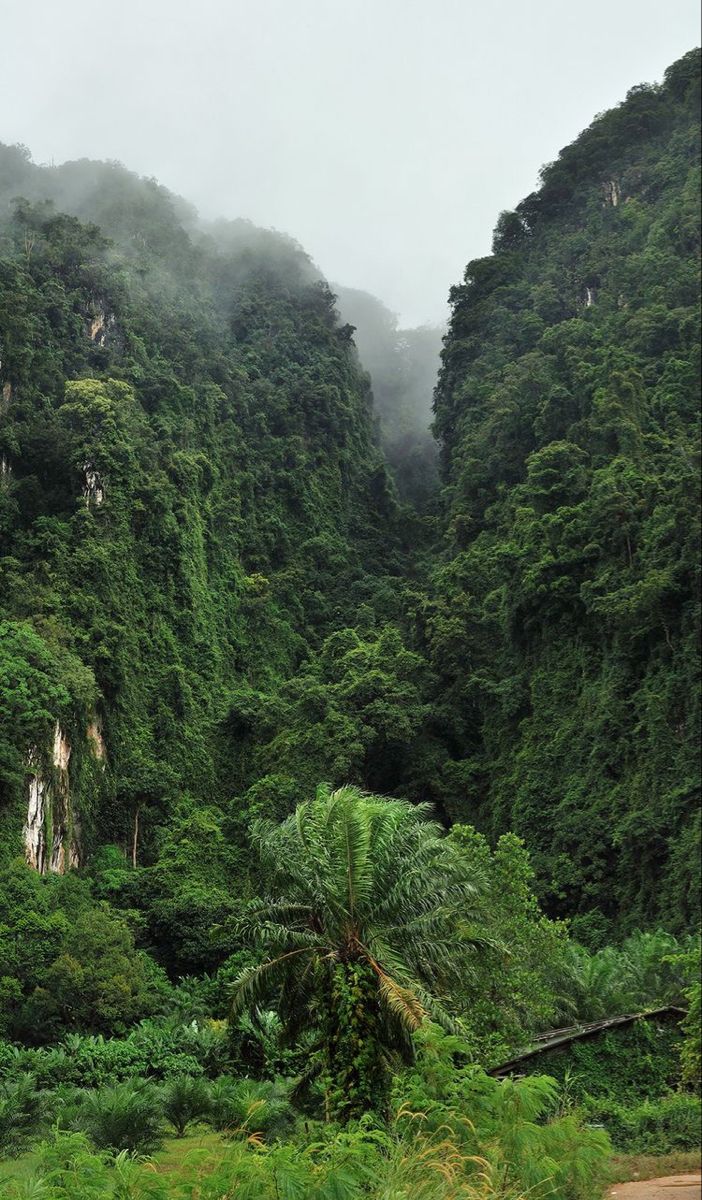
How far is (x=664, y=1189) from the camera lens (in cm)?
870

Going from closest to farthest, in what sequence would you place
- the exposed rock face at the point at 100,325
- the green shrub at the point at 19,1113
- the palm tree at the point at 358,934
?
1. the palm tree at the point at 358,934
2. the green shrub at the point at 19,1113
3. the exposed rock face at the point at 100,325

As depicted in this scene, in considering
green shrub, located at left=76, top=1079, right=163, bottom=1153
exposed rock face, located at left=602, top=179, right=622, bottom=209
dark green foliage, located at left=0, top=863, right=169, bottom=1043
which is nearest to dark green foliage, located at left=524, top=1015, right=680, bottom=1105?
green shrub, located at left=76, top=1079, right=163, bottom=1153

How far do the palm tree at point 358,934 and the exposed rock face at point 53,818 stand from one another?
65.0ft

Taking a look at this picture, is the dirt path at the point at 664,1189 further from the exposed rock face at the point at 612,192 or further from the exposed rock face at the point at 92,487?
the exposed rock face at the point at 612,192

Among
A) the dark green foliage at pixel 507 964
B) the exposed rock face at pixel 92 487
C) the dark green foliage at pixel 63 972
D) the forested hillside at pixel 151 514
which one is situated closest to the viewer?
the dark green foliage at pixel 507 964

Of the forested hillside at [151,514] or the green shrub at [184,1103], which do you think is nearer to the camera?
the green shrub at [184,1103]

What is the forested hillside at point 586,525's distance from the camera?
2917 cm

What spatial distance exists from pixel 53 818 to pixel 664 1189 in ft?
91.7

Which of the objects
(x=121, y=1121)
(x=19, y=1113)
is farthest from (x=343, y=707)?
(x=121, y=1121)

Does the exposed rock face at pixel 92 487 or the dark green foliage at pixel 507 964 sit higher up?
the exposed rock face at pixel 92 487

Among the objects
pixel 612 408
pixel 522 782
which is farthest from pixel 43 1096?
pixel 612 408

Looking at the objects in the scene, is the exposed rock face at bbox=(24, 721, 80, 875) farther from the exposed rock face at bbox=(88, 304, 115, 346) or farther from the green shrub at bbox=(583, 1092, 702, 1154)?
the exposed rock face at bbox=(88, 304, 115, 346)

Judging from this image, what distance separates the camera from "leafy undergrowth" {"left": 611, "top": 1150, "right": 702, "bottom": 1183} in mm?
9680

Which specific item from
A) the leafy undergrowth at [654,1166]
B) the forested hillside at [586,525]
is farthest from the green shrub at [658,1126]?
the forested hillside at [586,525]
